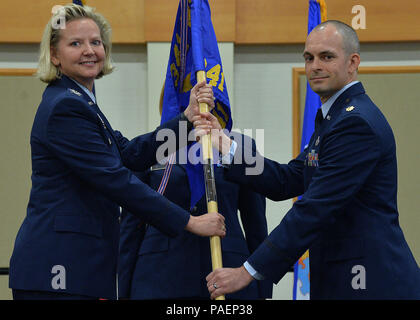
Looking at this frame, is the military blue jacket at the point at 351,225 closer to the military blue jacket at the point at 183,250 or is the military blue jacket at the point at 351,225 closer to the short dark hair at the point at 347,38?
the short dark hair at the point at 347,38

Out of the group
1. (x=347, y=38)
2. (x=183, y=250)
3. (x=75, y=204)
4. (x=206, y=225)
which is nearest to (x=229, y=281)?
(x=206, y=225)

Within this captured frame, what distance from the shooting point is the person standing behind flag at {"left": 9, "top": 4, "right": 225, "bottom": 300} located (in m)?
2.39

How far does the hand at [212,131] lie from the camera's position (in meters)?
3.01

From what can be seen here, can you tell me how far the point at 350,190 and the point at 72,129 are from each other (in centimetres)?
A: 108

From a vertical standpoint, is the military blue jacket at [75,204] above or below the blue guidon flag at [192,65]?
below

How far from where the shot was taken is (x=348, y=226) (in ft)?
8.11

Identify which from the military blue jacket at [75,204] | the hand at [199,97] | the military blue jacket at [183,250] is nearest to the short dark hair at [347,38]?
the hand at [199,97]

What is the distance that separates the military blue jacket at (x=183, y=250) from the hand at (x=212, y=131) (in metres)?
0.16

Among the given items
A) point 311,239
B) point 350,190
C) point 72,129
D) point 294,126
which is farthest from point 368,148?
point 294,126

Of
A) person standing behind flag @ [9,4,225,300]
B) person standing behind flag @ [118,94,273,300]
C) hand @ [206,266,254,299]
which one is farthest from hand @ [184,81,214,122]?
hand @ [206,266,254,299]

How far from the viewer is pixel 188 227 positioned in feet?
8.95

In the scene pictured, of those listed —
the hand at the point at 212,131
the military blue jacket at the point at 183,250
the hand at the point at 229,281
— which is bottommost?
the hand at the point at 229,281

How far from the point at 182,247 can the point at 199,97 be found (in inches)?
27.7

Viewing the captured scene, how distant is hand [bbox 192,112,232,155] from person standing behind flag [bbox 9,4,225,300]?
36cm
